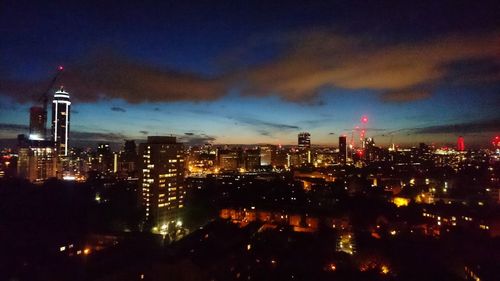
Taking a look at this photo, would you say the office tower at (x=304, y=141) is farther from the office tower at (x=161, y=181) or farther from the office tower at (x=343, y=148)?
the office tower at (x=161, y=181)

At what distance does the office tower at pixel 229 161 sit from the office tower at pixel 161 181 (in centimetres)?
2427

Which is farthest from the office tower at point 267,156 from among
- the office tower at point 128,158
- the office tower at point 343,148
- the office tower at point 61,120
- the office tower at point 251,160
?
the office tower at point 61,120

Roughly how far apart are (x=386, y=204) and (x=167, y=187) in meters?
10.2

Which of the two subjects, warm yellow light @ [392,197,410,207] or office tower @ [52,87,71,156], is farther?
office tower @ [52,87,71,156]

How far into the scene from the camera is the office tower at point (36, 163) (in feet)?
88.8

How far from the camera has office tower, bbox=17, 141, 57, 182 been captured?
88.8 ft

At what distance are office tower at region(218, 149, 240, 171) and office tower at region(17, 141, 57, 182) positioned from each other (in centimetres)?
1915

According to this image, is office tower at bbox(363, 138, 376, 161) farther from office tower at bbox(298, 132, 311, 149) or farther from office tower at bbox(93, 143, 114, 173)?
office tower at bbox(93, 143, 114, 173)

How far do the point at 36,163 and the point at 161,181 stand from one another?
17926 millimetres

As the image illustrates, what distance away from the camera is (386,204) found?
43.1 feet

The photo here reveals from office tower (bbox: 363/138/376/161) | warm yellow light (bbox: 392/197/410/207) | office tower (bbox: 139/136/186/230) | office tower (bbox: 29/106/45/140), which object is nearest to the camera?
warm yellow light (bbox: 392/197/410/207)

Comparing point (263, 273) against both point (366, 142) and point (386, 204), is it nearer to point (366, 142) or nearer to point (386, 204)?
point (386, 204)

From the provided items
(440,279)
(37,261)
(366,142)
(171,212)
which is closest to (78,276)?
(37,261)

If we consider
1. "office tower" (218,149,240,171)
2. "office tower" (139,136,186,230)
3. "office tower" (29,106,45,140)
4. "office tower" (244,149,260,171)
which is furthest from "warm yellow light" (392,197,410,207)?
"office tower" (29,106,45,140)
